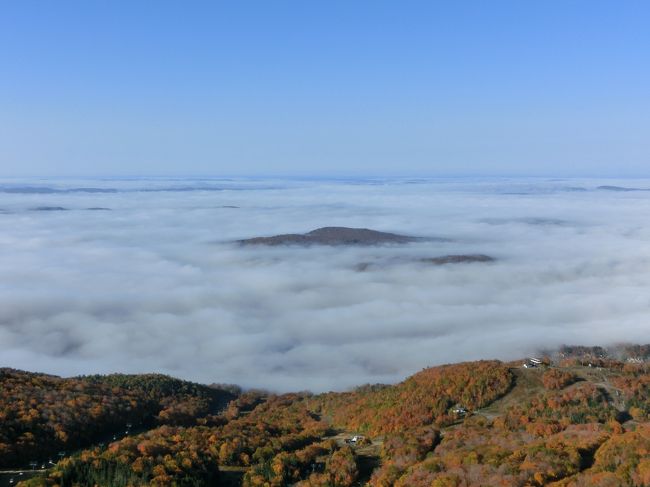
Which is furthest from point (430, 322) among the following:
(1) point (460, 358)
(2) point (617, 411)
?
(2) point (617, 411)

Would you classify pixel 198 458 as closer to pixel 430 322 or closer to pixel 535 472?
pixel 535 472

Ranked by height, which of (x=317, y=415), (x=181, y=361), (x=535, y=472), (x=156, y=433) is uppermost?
(x=535, y=472)

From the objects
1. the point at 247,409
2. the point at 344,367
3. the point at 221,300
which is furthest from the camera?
the point at 221,300

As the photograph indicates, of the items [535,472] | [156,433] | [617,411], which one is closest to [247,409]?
[156,433]

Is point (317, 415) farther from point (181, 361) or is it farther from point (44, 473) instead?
point (181, 361)

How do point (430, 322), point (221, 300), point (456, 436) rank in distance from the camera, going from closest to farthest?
point (456, 436), point (430, 322), point (221, 300)

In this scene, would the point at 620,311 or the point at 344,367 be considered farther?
the point at 620,311

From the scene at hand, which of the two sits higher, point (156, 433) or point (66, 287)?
point (156, 433)
